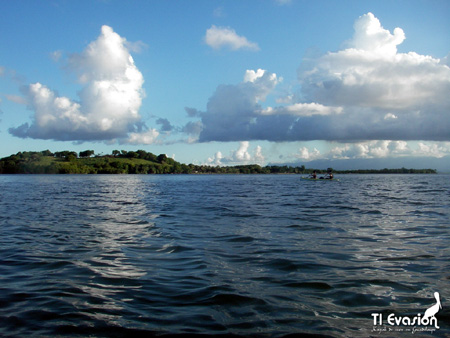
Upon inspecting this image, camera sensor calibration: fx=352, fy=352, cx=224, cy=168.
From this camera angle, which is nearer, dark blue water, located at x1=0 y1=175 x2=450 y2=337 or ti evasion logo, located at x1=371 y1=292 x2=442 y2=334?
ti evasion logo, located at x1=371 y1=292 x2=442 y2=334

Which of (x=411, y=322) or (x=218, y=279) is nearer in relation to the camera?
(x=411, y=322)

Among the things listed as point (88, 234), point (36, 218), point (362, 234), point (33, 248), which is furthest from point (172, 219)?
point (362, 234)

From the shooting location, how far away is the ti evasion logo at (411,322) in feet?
24.7

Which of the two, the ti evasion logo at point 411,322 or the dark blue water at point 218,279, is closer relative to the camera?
the ti evasion logo at point 411,322

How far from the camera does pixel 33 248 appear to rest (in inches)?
604

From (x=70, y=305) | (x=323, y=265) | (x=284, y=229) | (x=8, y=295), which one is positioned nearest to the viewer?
(x=70, y=305)

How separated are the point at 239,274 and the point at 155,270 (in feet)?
9.42

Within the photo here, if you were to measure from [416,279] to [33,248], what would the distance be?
588 inches

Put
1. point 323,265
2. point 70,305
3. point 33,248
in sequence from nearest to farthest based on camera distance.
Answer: point 70,305 < point 323,265 < point 33,248

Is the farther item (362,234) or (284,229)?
(284,229)

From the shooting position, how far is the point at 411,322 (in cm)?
786

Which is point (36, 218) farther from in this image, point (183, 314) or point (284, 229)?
point (183, 314)

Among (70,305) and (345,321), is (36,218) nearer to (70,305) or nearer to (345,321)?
(70,305)

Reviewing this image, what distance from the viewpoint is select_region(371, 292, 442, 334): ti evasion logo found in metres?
7.52
